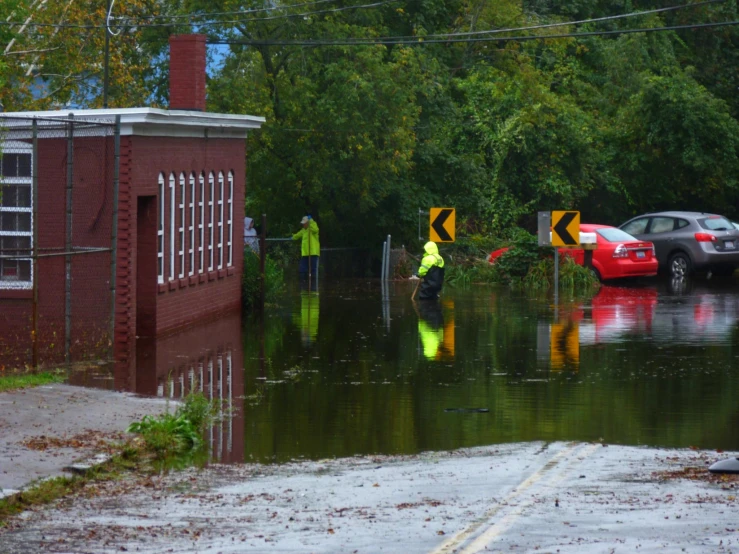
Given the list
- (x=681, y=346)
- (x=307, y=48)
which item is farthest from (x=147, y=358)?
(x=307, y=48)

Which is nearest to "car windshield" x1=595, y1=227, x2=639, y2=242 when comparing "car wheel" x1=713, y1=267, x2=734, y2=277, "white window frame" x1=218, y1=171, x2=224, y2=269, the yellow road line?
"car wheel" x1=713, y1=267, x2=734, y2=277

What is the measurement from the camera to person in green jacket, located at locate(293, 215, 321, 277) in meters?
33.2

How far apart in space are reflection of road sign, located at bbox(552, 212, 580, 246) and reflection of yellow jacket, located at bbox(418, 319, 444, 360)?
201 inches

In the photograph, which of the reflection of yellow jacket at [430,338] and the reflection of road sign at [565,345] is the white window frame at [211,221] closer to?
the reflection of yellow jacket at [430,338]

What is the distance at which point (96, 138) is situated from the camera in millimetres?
18859

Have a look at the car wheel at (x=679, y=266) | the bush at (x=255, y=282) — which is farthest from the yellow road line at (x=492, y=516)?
the car wheel at (x=679, y=266)

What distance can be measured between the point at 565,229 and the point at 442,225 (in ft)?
10.5

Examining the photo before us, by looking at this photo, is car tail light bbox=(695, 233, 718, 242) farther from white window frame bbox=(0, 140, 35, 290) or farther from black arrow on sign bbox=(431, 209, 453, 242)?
white window frame bbox=(0, 140, 35, 290)

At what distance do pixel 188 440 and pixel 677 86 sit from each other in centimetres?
3117

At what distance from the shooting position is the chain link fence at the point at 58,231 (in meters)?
18.7

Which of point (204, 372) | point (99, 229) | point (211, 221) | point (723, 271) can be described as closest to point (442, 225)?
point (211, 221)

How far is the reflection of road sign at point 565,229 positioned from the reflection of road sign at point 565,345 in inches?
185

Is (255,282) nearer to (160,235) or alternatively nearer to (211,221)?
(211,221)

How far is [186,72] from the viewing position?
24.8 m
